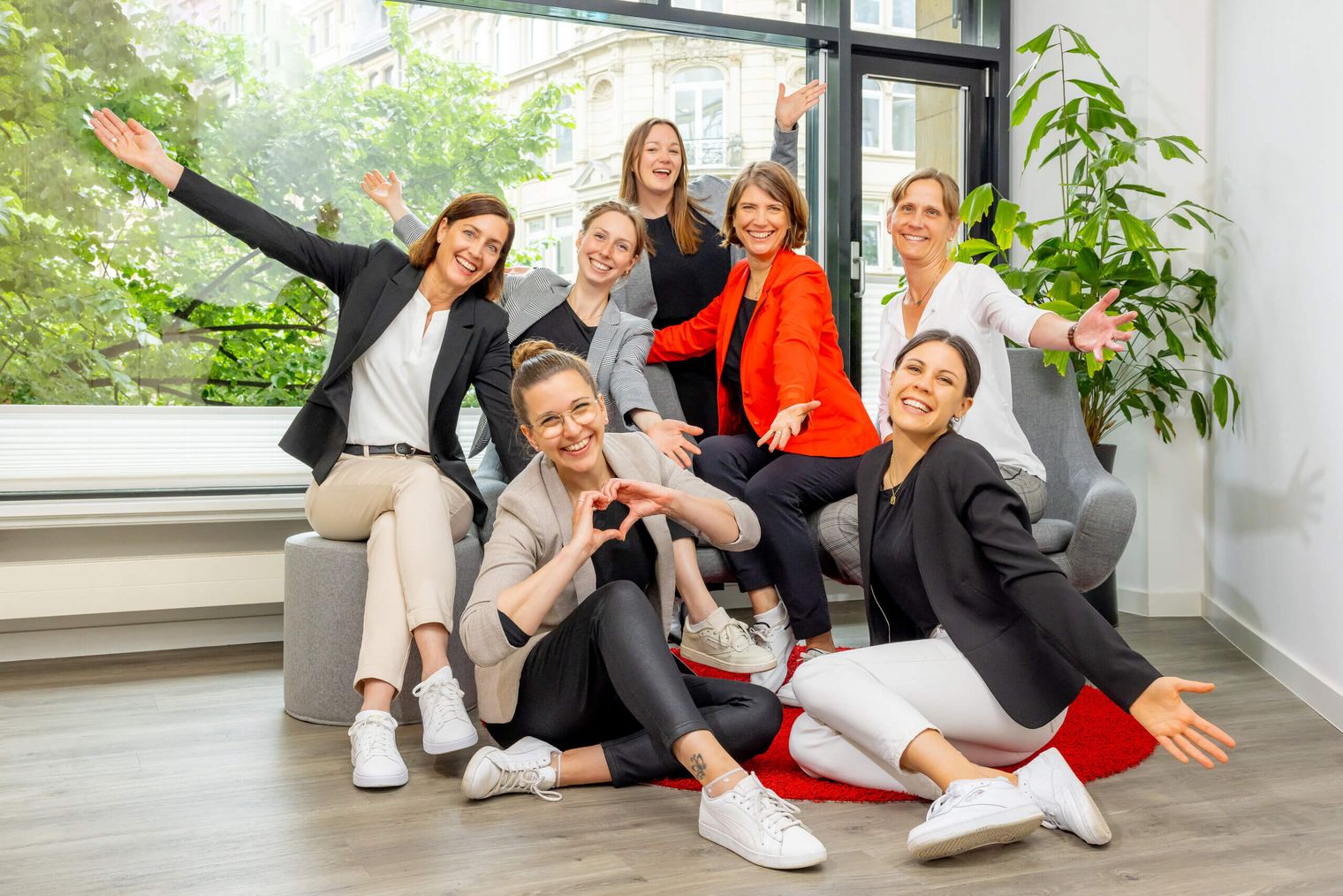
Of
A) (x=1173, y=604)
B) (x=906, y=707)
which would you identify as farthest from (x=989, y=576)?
(x=1173, y=604)

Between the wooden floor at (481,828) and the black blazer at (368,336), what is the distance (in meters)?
0.67

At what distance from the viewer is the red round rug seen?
7.29ft

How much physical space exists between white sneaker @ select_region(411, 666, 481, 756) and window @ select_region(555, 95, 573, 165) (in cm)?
223

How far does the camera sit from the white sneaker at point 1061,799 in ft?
6.38

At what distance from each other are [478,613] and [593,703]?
0.91ft

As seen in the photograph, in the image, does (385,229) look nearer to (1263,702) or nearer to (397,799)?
(397,799)

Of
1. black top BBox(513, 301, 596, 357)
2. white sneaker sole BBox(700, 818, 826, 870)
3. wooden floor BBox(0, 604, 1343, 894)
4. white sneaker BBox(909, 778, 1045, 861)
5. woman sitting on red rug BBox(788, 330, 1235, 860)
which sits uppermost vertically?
black top BBox(513, 301, 596, 357)

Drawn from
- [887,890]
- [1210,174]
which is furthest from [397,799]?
[1210,174]

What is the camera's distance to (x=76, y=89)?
353 centimetres

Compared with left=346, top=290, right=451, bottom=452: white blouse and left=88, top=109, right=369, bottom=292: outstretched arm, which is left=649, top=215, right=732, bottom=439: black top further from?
left=88, top=109, right=369, bottom=292: outstretched arm

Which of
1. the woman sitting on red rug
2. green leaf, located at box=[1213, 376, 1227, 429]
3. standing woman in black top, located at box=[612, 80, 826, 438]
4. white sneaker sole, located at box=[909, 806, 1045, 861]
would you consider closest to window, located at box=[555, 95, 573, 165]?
standing woman in black top, located at box=[612, 80, 826, 438]

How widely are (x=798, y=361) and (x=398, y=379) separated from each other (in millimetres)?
1005

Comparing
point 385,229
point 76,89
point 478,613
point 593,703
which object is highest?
point 76,89

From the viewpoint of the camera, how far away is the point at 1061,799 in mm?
1976
